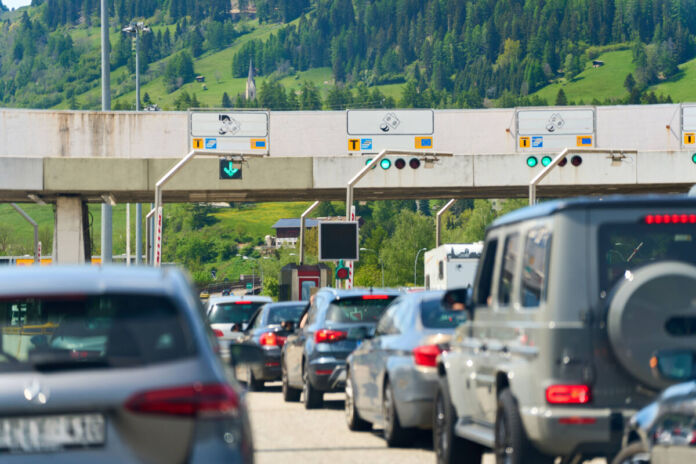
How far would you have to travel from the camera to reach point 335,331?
1623 cm

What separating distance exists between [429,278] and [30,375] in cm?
4754

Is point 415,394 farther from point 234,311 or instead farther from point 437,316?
point 234,311

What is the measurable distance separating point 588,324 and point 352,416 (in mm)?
6871

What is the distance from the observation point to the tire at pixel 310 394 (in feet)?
54.7

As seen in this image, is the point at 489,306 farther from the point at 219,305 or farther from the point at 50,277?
the point at 219,305

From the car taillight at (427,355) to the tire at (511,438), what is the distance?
10.4 feet

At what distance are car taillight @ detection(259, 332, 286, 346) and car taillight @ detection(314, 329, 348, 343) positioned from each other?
454cm

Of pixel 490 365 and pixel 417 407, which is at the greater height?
pixel 490 365

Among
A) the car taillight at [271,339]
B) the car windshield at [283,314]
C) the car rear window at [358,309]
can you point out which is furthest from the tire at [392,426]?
the car windshield at [283,314]

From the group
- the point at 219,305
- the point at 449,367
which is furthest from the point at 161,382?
the point at 219,305

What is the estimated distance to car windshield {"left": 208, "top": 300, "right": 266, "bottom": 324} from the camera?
24.2 meters

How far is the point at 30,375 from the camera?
16.1 ft

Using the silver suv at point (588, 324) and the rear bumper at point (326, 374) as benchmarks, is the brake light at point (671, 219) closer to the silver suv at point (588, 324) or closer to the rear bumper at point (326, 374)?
the silver suv at point (588, 324)

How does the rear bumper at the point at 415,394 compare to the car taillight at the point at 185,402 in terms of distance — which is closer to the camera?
the car taillight at the point at 185,402
